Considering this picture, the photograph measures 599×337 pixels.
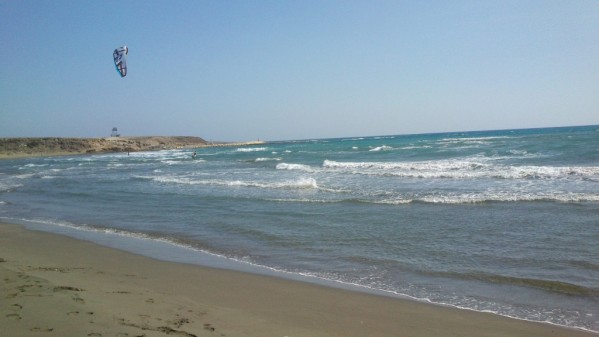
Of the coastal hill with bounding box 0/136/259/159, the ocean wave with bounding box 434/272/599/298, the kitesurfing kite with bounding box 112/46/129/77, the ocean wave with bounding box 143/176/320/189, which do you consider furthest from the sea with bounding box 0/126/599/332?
the coastal hill with bounding box 0/136/259/159

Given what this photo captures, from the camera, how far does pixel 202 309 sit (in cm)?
489

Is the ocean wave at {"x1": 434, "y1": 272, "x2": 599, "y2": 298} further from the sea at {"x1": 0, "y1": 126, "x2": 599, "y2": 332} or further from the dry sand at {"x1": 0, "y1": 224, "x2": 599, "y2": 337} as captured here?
the dry sand at {"x1": 0, "y1": 224, "x2": 599, "y2": 337}

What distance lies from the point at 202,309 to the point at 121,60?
43.1ft

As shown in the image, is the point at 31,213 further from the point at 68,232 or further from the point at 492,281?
the point at 492,281

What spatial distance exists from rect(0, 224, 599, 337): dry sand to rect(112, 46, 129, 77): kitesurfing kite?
9.80 metres

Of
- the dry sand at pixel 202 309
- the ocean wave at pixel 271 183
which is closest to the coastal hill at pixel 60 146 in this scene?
the ocean wave at pixel 271 183

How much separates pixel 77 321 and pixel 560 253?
7.06 metres

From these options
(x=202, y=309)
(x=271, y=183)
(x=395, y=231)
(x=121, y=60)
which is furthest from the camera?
(x=271, y=183)

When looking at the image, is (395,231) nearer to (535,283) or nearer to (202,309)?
(535,283)

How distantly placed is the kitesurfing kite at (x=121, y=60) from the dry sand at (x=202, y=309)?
9800 millimetres

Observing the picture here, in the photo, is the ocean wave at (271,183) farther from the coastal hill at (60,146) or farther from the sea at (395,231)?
the coastal hill at (60,146)

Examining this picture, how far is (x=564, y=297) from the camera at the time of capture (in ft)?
17.4

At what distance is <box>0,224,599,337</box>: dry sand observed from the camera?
13.7ft

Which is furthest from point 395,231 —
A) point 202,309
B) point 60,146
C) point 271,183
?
point 60,146
